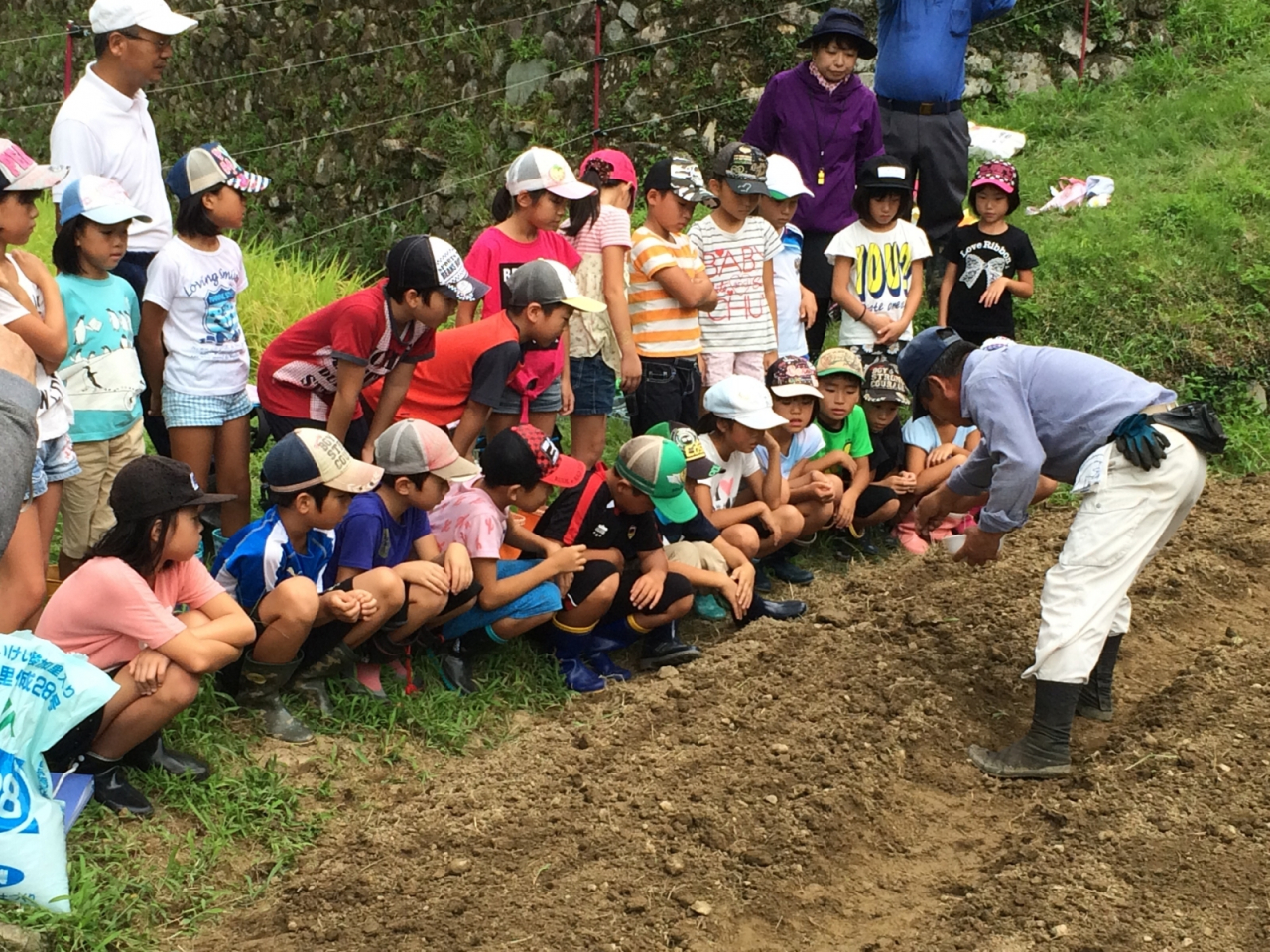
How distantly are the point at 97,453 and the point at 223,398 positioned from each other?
0.54 meters

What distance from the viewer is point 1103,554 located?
4.72 m

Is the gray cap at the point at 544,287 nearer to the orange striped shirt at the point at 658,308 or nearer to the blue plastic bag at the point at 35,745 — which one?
the orange striped shirt at the point at 658,308

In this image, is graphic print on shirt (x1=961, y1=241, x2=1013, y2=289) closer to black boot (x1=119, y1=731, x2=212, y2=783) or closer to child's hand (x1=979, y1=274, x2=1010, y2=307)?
child's hand (x1=979, y1=274, x2=1010, y2=307)

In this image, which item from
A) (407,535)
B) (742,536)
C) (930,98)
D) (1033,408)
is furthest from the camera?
(930,98)

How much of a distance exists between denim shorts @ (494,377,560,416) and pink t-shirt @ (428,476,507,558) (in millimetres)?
511

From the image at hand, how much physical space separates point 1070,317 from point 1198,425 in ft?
12.8

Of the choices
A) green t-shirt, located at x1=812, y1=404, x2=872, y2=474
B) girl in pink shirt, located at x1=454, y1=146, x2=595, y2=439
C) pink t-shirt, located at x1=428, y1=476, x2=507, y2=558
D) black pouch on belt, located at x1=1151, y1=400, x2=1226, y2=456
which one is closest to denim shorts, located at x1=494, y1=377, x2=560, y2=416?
girl in pink shirt, located at x1=454, y1=146, x2=595, y2=439

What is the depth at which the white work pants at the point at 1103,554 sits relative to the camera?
471cm

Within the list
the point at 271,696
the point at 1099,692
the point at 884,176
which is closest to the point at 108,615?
the point at 271,696

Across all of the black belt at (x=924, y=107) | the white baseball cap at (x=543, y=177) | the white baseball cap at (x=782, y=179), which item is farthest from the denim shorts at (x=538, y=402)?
the black belt at (x=924, y=107)

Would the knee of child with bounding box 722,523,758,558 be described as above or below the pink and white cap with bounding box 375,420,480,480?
below

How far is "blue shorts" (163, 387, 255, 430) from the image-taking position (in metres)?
5.27

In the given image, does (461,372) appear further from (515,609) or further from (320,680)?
(320,680)

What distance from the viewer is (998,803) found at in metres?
4.77
